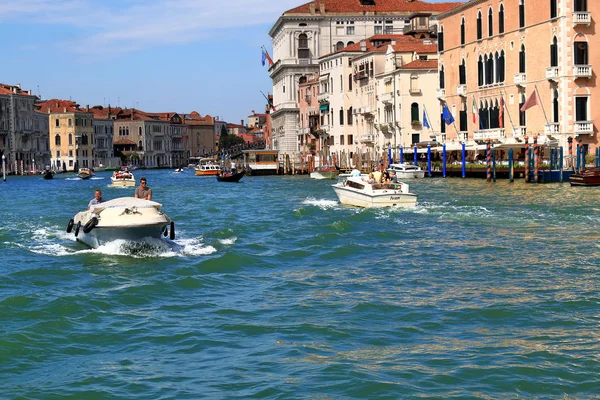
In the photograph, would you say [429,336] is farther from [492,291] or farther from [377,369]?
[492,291]

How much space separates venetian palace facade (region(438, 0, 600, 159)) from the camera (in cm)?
4512

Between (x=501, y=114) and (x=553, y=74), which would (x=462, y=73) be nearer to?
(x=501, y=114)

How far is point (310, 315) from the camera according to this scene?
12.0 meters

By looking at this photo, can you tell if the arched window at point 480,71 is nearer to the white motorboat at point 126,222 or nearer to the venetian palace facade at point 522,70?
the venetian palace facade at point 522,70

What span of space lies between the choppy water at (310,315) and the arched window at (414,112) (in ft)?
138

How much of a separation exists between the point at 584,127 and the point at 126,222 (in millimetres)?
31544

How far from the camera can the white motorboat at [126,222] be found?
689 inches

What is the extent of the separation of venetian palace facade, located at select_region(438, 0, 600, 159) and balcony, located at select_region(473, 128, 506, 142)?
47 mm

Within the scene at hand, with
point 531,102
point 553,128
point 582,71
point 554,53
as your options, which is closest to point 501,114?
point 553,128

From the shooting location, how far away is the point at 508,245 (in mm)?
18562

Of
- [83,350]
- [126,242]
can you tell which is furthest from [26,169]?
[83,350]

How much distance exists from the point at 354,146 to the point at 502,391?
6743 cm

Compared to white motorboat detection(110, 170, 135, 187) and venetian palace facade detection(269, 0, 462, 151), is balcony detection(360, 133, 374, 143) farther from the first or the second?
venetian palace facade detection(269, 0, 462, 151)

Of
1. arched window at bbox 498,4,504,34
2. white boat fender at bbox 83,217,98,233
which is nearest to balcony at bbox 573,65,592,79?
arched window at bbox 498,4,504,34
